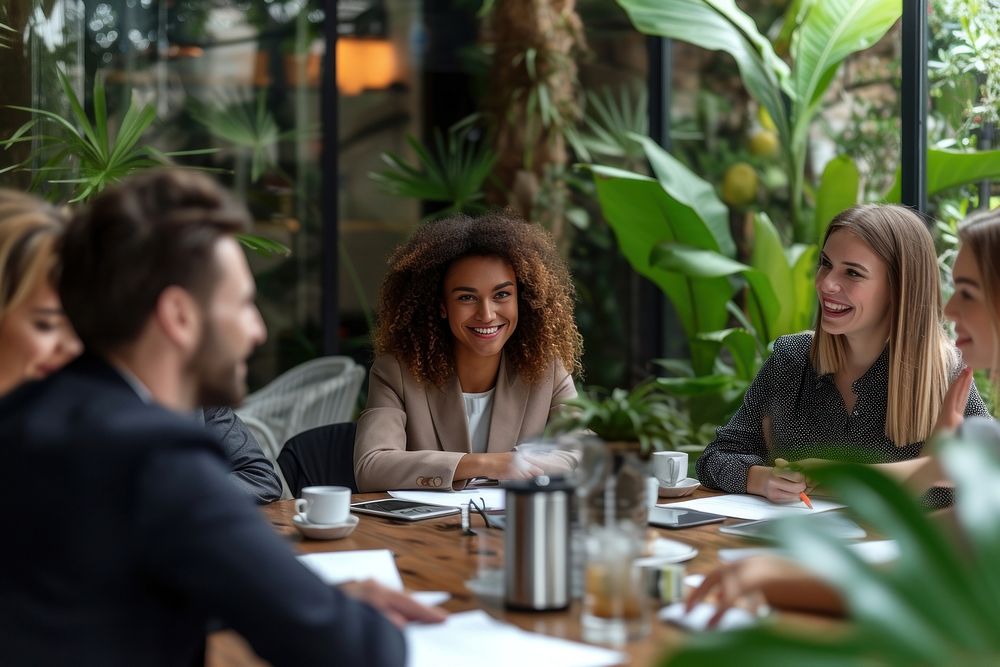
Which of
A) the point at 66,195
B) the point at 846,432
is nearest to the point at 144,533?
the point at 846,432

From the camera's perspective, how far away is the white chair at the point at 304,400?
4746 millimetres

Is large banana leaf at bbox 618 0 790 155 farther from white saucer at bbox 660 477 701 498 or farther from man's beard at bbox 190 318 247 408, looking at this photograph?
man's beard at bbox 190 318 247 408

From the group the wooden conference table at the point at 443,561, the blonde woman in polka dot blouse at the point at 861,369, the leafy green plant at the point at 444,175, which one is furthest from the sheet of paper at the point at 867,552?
the leafy green plant at the point at 444,175

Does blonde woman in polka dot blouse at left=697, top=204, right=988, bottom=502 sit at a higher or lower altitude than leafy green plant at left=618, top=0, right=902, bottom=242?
lower

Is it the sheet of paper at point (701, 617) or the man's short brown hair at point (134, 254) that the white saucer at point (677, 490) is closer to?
the sheet of paper at point (701, 617)

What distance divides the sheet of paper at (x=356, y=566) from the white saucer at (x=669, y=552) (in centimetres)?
41

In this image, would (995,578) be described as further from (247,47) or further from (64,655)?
(247,47)

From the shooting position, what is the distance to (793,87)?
4312mm

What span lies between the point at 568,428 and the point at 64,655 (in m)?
0.73

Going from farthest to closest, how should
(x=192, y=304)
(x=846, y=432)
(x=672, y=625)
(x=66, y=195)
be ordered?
1. (x=66, y=195)
2. (x=846, y=432)
3. (x=672, y=625)
4. (x=192, y=304)

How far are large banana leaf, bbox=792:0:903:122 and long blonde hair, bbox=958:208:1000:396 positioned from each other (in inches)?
82.8

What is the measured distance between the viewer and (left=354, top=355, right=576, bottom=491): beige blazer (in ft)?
9.39

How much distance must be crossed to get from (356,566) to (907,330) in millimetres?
1517

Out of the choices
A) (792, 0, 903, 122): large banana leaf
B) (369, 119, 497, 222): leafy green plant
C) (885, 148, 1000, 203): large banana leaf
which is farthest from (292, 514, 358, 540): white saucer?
(369, 119, 497, 222): leafy green plant
